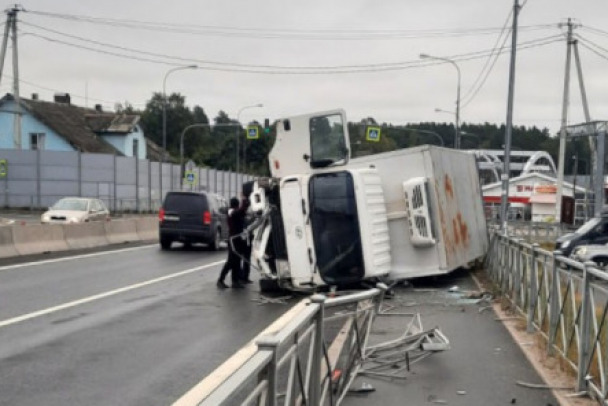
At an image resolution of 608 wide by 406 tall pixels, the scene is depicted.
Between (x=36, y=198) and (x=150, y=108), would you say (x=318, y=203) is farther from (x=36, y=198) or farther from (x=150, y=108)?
(x=150, y=108)

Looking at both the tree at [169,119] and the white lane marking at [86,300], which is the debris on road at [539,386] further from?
the tree at [169,119]

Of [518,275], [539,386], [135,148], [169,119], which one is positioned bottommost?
[539,386]

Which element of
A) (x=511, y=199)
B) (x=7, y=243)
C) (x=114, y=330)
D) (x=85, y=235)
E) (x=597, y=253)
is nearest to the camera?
(x=114, y=330)

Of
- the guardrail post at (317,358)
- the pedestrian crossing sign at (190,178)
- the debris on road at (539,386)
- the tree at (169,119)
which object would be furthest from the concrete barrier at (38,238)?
the tree at (169,119)

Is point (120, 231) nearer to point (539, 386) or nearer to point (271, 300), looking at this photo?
point (271, 300)

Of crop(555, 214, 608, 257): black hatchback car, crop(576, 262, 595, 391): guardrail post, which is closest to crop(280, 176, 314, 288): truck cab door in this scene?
crop(576, 262, 595, 391): guardrail post

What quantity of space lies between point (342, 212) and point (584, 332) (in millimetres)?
7441

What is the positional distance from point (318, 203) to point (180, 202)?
12999mm

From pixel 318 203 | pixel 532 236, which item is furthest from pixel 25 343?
pixel 532 236

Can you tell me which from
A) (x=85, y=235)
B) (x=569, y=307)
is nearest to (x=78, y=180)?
(x=85, y=235)

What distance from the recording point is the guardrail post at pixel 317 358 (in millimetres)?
5285

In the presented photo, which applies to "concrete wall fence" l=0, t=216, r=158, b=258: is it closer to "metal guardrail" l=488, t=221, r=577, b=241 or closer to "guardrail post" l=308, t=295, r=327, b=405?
"metal guardrail" l=488, t=221, r=577, b=241

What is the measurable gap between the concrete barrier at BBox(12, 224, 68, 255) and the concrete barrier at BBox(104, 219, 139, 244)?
3.58m

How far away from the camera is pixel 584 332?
283 inches
